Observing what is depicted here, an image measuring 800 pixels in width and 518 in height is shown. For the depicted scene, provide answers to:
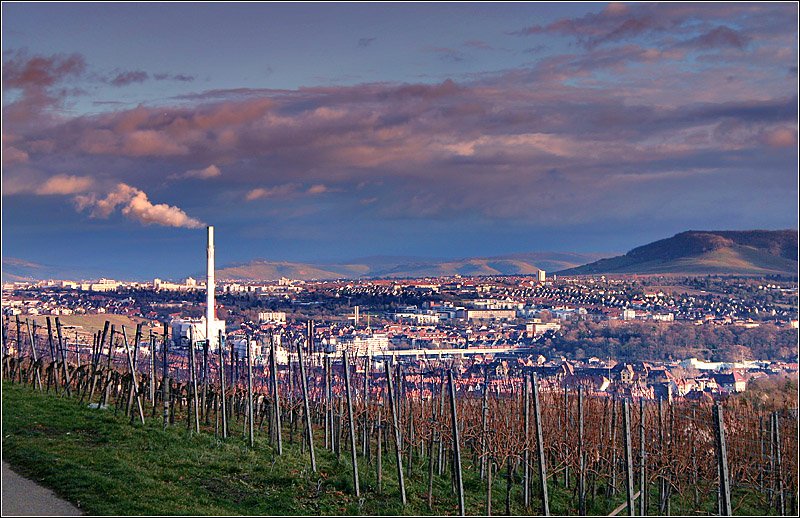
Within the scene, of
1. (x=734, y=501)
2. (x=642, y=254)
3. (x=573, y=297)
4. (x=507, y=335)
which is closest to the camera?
(x=734, y=501)

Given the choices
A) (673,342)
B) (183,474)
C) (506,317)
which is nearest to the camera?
(183,474)

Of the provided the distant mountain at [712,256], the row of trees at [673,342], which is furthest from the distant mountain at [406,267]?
the row of trees at [673,342]

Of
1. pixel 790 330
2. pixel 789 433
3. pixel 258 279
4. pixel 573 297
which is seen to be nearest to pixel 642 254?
pixel 573 297

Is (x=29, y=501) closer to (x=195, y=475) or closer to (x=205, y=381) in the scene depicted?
(x=195, y=475)

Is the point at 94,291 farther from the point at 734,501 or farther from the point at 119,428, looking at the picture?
the point at 734,501

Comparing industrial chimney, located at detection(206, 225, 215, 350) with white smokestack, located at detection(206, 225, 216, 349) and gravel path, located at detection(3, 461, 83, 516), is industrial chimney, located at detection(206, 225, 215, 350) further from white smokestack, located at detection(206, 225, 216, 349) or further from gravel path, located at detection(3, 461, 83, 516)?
gravel path, located at detection(3, 461, 83, 516)

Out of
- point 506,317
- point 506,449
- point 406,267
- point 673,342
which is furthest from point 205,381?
point 406,267
